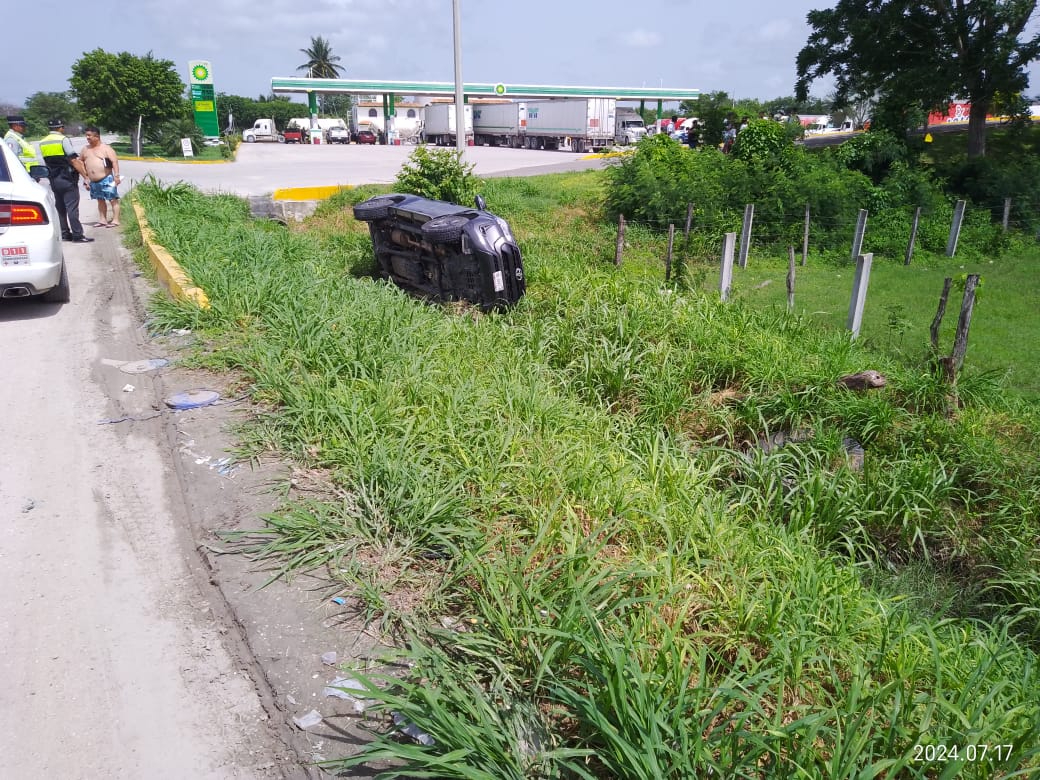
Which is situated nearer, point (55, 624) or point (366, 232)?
point (55, 624)

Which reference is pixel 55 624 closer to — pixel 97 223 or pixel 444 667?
pixel 444 667

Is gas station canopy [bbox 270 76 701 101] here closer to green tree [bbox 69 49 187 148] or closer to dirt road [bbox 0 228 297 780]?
green tree [bbox 69 49 187 148]

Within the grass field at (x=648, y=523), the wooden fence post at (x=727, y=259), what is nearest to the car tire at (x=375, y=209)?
the grass field at (x=648, y=523)

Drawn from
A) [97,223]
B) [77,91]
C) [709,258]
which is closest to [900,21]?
[709,258]

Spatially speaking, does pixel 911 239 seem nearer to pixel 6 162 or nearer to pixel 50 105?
pixel 6 162

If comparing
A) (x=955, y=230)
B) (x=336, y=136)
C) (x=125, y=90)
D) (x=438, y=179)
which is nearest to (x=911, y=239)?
(x=955, y=230)

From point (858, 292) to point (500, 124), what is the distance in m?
47.9

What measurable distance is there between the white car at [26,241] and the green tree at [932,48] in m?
22.2

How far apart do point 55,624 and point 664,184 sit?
44.5 ft

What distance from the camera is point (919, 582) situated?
4457 mm

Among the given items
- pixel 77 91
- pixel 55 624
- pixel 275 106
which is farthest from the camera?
pixel 275 106

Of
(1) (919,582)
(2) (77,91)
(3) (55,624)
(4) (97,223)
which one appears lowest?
(1) (919,582)

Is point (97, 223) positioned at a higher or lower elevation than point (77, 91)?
lower

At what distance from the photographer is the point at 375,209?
902 cm
